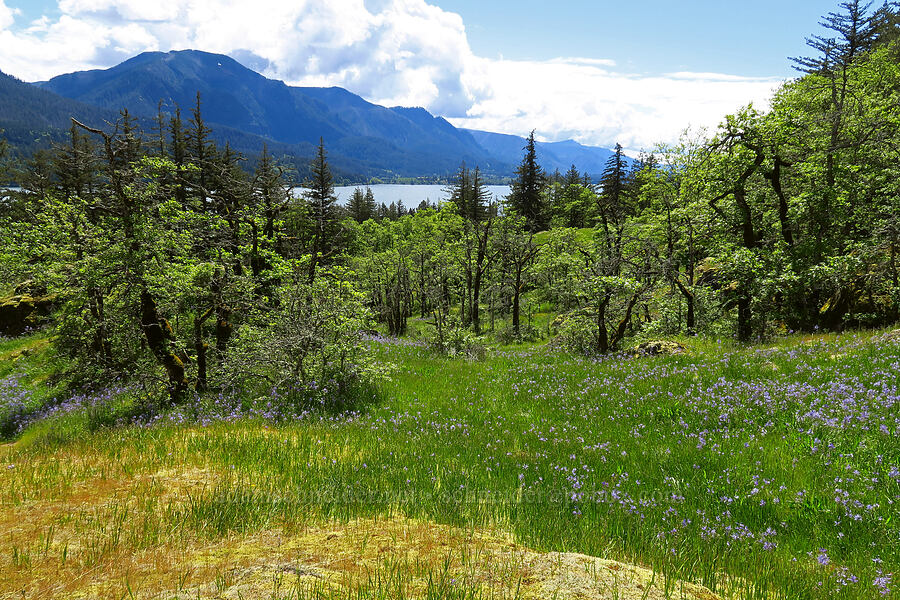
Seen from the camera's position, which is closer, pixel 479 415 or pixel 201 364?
pixel 479 415

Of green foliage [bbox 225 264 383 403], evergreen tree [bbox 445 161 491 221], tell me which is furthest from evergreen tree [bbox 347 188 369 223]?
green foliage [bbox 225 264 383 403]

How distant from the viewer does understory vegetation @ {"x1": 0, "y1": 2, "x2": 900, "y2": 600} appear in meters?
3.80

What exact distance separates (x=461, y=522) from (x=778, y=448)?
515 cm

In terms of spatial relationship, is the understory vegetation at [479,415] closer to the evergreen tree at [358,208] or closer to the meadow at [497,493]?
the meadow at [497,493]

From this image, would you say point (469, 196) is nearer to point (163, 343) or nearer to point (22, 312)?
point (22, 312)

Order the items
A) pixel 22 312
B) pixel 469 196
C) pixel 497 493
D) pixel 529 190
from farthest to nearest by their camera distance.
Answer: pixel 469 196 < pixel 529 190 < pixel 22 312 < pixel 497 493

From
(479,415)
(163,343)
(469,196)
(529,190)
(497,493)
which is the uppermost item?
(529,190)

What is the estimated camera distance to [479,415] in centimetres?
923

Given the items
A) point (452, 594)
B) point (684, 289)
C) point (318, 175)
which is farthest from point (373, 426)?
point (318, 175)

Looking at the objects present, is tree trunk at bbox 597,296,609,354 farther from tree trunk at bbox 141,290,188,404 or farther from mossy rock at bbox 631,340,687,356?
tree trunk at bbox 141,290,188,404

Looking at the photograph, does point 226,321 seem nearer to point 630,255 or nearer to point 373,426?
point 373,426

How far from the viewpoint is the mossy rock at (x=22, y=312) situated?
80.8ft

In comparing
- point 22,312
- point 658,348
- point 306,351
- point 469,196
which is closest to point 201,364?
point 306,351

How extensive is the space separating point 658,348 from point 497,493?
1005cm
